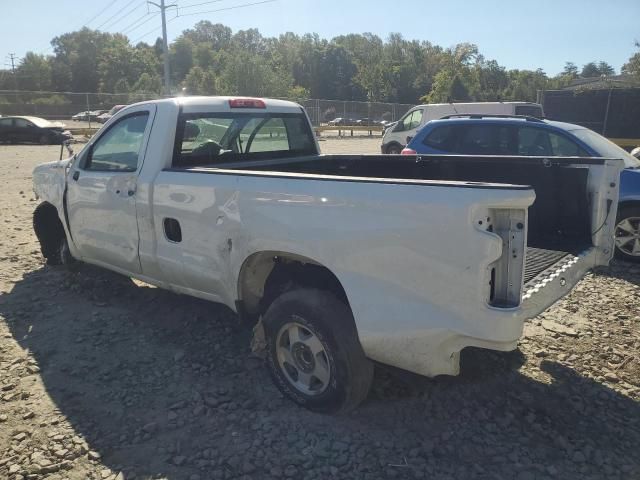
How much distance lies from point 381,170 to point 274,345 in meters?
2.15

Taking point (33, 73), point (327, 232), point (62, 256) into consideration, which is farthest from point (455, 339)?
point (33, 73)

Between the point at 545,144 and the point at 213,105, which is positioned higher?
the point at 213,105

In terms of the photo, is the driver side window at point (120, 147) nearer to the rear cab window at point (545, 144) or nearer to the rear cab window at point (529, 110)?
the rear cab window at point (545, 144)

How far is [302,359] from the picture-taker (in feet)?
10.6

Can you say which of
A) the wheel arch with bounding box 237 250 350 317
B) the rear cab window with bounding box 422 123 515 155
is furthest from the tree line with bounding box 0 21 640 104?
the wheel arch with bounding box 237 250 350 317

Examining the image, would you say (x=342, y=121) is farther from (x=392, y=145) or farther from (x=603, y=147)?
(x=603, y=147)

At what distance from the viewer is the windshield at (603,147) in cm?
653

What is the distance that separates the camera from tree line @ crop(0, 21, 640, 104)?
59.5 m

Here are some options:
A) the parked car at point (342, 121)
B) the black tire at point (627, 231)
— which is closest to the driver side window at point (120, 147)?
the black tire at point (627, 231)

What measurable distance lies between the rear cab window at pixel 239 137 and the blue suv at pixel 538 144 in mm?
2622

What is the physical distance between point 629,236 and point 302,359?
4.89 m

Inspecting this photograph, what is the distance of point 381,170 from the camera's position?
4.79 m

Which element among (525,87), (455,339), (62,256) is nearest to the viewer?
(455,339)

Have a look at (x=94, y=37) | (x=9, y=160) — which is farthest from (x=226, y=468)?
(x=94, y=37)
